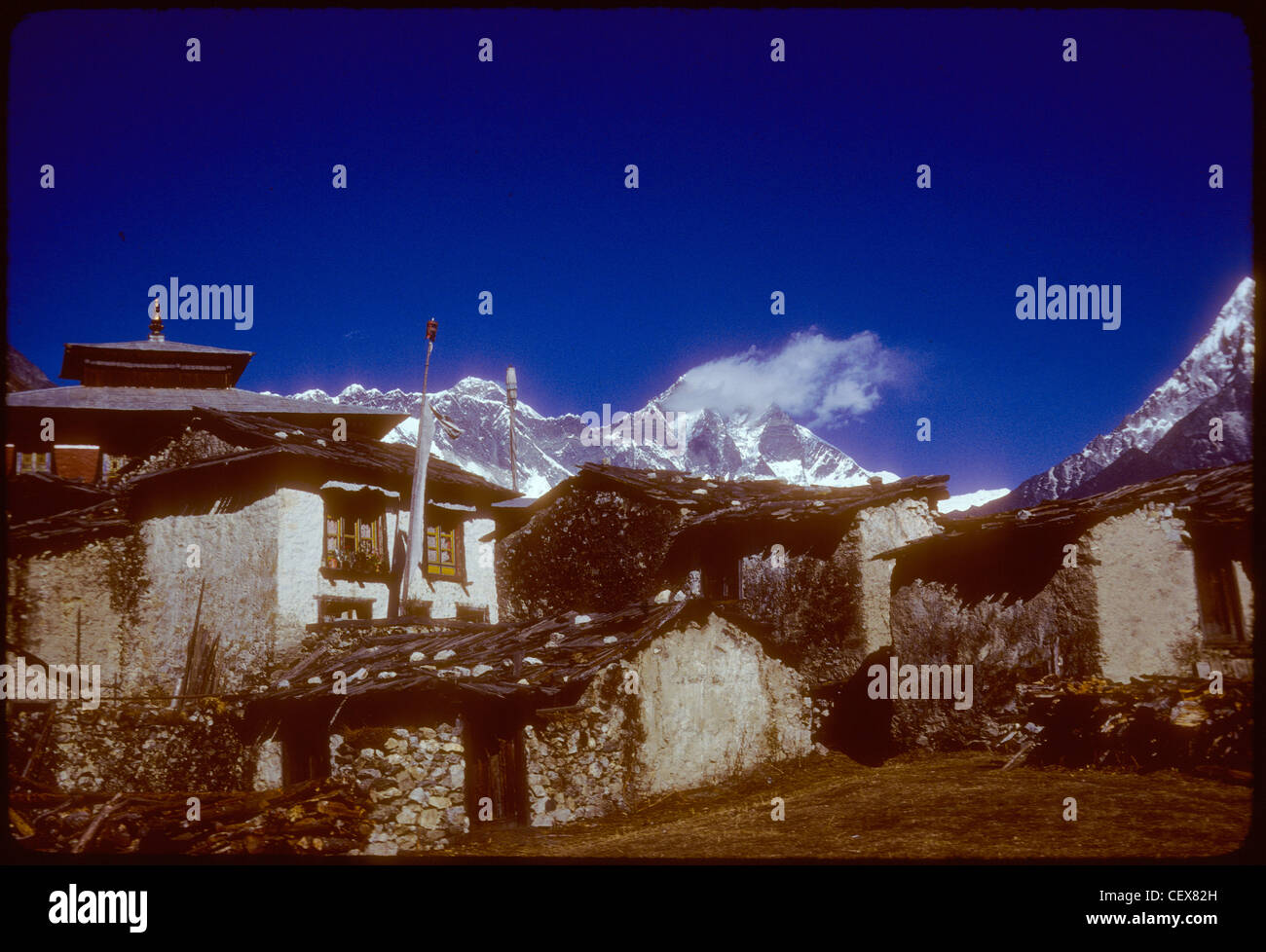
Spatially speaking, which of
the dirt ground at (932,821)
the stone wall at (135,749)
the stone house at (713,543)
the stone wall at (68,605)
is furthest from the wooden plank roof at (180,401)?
the dirt ground at (932,821)

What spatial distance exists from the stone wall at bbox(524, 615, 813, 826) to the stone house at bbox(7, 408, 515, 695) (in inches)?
249

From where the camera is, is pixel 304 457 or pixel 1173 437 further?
pixel 1173 437

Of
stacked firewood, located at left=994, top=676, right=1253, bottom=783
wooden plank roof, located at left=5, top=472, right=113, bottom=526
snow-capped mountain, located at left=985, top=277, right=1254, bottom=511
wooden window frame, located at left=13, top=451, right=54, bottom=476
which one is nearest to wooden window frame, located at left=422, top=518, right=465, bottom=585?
wooden plank roof, located at left=5, top=472, right=113, bottom=526

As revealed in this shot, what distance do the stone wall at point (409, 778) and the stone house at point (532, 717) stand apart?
2cm

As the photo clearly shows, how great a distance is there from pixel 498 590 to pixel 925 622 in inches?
382

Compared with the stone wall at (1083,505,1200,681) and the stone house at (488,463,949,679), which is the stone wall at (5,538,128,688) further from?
the stone wall at (1083,505,1200,681)

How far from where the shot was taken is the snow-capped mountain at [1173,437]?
26.2 meters

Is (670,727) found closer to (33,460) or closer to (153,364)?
(33,460)

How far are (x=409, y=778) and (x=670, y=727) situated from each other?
12.6 ft

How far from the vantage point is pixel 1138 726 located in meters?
11.2

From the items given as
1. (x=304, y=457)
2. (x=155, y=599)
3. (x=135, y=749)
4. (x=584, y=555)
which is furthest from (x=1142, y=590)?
(x=155, y=599)

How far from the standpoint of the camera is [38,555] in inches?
581

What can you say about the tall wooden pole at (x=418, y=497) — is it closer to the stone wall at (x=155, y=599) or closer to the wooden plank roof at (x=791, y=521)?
the stone wall at (x=155, y=599)

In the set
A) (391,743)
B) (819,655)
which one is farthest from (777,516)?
(391,743)
